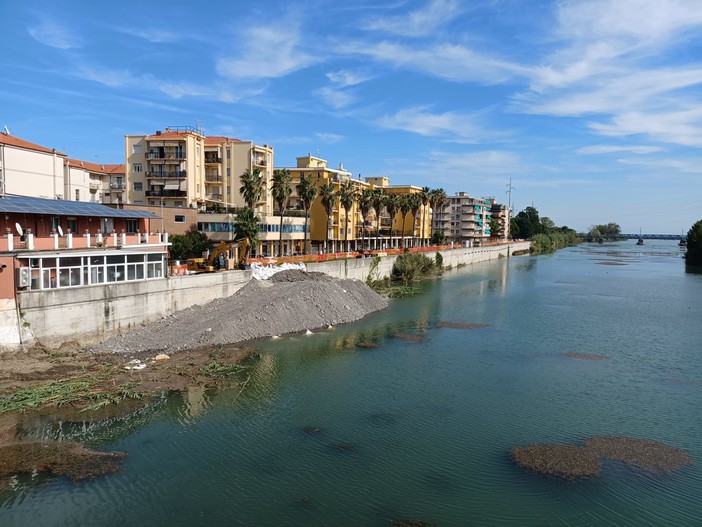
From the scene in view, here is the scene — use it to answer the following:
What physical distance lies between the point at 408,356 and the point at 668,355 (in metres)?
18.9

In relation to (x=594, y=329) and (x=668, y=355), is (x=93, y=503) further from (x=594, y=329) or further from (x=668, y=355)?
(x=594, y=329)

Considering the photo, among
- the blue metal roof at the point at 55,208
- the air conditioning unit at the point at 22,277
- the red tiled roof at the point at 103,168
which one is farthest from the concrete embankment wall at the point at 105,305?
the red tiled roof at the point at 103,168

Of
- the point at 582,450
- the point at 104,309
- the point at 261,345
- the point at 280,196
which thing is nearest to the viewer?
the point at 582,450

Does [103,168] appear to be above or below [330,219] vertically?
above

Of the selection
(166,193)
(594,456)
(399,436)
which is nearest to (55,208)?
(399,436)

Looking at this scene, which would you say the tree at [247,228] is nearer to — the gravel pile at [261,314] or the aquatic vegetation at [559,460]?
the gravel pile at [261,314]

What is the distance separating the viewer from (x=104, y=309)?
113ft

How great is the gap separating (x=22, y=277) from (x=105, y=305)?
5535 millimetres

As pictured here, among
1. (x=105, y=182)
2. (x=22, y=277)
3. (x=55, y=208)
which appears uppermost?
(x=105, y=182)

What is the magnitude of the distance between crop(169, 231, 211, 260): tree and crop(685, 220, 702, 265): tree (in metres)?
122

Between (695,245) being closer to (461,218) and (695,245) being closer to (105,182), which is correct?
(461,218)

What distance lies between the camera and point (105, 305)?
113ft

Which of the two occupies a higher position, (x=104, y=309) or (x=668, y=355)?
(x=104, y=309)

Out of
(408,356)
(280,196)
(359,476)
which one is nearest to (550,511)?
(359,476)
